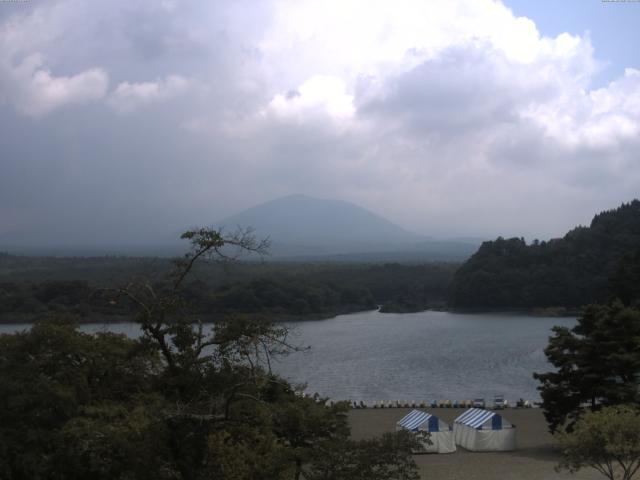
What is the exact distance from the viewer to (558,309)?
4166 centimetres

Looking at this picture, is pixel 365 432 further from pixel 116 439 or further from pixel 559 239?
pixel 559 239

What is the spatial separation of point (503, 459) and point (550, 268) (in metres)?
34.6

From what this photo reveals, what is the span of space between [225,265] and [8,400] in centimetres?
251

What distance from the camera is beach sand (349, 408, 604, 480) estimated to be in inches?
380

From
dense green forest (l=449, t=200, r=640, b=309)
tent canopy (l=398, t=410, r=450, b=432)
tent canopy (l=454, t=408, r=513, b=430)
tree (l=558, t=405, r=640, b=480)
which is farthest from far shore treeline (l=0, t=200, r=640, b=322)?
tree (l=558, t=405, r=640, b=480)

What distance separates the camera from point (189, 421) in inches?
196

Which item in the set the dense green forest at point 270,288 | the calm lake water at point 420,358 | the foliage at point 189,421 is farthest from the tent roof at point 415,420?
the dense green forest at point 270,288

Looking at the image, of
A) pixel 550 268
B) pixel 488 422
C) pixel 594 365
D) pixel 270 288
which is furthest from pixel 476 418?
pixel 550 268

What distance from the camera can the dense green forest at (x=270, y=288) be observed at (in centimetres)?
3359

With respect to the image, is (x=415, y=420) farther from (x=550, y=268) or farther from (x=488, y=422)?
(x=550, y=268)

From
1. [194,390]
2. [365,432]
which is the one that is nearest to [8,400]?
[194,390]

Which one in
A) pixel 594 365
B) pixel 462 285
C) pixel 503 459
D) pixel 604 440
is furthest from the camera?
pixel 462 285

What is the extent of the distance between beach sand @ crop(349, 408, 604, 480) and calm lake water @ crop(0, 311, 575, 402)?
9.68ft

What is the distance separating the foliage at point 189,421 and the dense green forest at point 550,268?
122 ft
